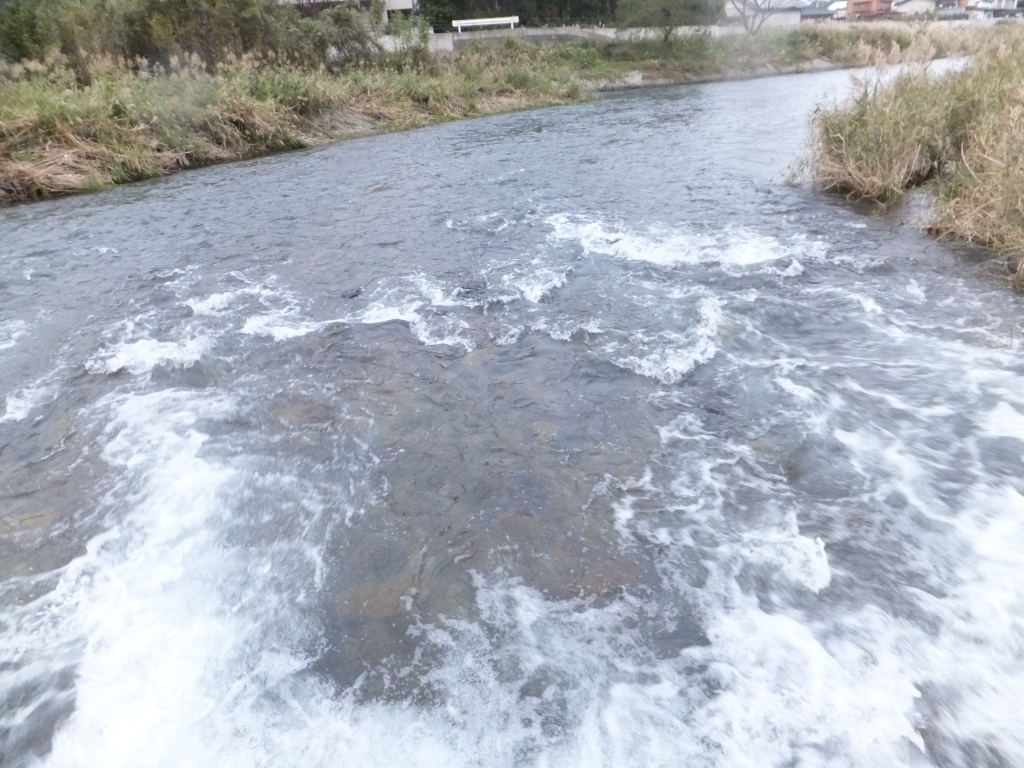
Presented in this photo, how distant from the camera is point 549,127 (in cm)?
1666

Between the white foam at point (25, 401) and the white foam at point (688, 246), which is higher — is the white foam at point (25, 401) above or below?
below

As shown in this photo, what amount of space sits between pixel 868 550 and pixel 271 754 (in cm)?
255

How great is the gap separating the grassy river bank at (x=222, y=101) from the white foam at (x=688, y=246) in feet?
11.4

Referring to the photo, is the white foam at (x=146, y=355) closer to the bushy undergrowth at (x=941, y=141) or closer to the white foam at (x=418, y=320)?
the white foam at (x=418, y=320)

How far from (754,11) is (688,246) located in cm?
4139

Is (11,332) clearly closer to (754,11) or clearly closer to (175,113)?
(175,113)

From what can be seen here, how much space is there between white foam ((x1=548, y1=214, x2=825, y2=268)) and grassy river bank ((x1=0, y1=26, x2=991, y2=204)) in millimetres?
3490

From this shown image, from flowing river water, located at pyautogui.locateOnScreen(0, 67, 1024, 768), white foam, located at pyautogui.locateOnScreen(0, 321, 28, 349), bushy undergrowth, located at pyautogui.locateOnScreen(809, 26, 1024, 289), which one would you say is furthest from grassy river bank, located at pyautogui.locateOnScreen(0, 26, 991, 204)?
white foam, located at pyautogui.locateOnScreen(0, 321, 28, 349)

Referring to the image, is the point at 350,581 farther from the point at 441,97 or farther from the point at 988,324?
the point at 441,97

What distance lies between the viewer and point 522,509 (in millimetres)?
3262

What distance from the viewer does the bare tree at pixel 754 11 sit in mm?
37875

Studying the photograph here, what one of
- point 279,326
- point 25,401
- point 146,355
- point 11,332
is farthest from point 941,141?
point 11,332

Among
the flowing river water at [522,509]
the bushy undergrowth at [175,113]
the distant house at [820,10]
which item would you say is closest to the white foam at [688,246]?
the flowing river water at [522,509]

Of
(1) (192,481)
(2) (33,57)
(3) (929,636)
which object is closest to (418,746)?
(3) (929,636)
